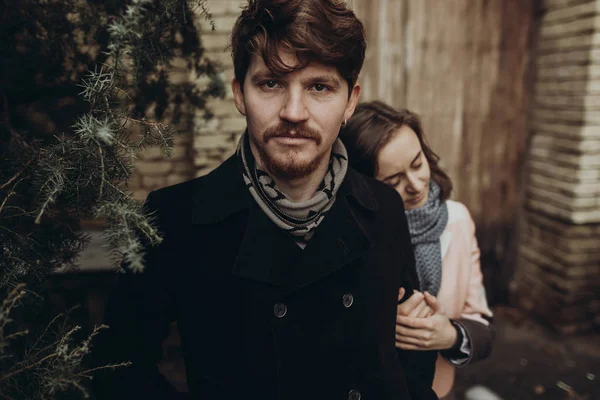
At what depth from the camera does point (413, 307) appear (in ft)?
6.02

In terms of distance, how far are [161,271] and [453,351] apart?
4.28ft

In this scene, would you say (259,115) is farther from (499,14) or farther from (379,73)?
(499,14)

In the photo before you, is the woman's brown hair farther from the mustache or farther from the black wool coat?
the mustache

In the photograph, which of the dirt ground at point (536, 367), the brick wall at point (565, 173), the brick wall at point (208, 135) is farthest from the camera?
the brick wall at point (565, 173)

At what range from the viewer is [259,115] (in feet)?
4.74

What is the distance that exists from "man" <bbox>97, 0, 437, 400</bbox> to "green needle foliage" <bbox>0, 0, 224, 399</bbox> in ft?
0.53

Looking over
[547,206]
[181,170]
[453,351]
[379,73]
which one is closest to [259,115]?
[453,351]

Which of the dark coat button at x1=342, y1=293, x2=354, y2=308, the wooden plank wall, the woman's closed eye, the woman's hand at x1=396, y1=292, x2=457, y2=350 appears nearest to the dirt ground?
the wooden plank wall

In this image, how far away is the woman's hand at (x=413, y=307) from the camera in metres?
1.82

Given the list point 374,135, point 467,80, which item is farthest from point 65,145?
point 467,80

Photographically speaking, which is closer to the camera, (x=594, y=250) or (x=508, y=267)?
(x=594, y=250)

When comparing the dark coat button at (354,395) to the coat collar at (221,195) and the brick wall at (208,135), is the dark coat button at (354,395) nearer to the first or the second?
the coat collar at (221,195)

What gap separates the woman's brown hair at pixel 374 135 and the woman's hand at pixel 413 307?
56 centimetres

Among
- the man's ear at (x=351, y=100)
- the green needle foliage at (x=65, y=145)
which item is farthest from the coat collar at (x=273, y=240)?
the man's ear at (x=351, y=100)
